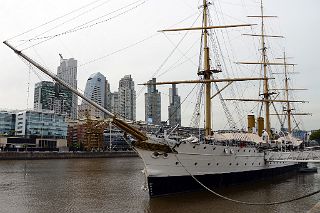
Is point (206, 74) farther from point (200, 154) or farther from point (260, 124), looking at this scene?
point (260, 124)

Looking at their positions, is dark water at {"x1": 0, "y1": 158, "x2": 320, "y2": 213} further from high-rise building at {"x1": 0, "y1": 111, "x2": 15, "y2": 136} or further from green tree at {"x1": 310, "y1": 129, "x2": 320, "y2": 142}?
high-rise building at {"x1": 0, "y1": 111, "x2": 15, "y2": 136}

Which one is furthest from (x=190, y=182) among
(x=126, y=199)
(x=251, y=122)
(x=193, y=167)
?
(x=251, y=122)

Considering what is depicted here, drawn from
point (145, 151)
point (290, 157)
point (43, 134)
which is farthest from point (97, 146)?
point (145, 151)

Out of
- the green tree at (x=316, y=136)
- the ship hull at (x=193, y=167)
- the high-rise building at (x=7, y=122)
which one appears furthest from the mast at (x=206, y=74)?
the high-rise building at (x=7, y=122)

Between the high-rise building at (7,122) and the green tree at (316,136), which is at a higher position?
the high-rise building at (7,122)

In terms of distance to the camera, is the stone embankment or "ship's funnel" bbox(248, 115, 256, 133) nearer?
"ship's funnel" bbox(248, 115, 256, 133)

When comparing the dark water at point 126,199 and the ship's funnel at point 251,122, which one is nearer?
the dark water at point 126,199

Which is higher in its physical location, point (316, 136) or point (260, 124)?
point (260, 124)

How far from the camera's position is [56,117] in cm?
13612

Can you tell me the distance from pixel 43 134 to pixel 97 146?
750 inches

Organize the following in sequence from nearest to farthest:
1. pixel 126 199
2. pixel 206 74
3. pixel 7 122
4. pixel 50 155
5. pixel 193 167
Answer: pixel 126 199, pixel 193 167, pixel 206 74, pixel 50 155, pixel 7 122

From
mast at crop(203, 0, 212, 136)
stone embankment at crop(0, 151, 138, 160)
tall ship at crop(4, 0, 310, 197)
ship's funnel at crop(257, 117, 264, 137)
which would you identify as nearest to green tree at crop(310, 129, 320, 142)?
stone embankment at crop(0, 151, 138, 160)

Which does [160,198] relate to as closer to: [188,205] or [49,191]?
[188,205]

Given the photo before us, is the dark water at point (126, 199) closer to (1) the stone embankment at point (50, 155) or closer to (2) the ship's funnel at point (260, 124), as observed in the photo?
(2) the ship's funnel at point (260, 124)
